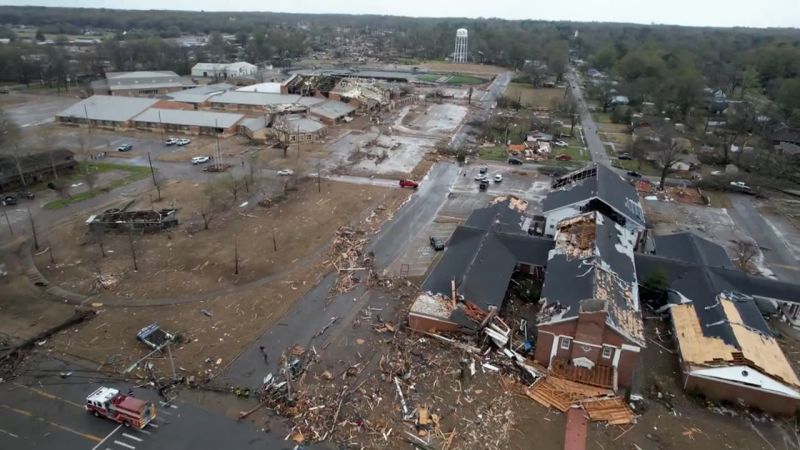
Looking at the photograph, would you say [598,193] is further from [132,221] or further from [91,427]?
[132,221]

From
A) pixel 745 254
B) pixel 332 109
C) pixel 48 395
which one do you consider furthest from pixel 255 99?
pixel 745 254

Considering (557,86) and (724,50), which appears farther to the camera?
(724,50)

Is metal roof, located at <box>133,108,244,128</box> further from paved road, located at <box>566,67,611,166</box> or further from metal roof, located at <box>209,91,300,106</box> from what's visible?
paved road, located at <box>566,67,611,166</box>

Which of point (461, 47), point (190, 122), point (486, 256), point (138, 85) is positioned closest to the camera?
point (486, 256)

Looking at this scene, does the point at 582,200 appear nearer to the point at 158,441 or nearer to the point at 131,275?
the point at 158,441

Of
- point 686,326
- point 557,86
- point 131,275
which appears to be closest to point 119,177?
point 131,275

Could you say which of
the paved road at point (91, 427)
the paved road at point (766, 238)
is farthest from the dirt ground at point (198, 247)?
the paved road at point (766, 238)
